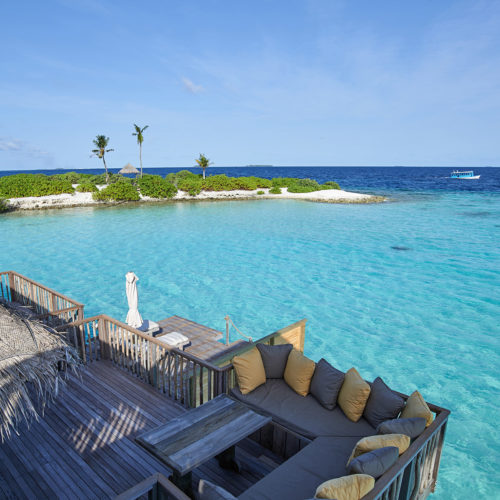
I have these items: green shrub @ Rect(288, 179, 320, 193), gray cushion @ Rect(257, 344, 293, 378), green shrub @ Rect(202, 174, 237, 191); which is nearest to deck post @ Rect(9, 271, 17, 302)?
gray cushion @ Rect(257, 344, 293, 378)

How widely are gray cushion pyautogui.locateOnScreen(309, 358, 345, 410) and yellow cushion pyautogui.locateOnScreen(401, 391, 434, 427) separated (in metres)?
0.84

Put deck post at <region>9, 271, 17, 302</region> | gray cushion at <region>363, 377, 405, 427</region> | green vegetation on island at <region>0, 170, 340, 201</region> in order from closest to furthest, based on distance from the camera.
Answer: gray cushion at <region>363, 377, 405, 427</region> < deck post at <region>9, 271, 17, 302</region> < green vegetation on island at <region>0, 170, 340, 201</region>

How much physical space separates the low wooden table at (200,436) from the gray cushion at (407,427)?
122 centimetres

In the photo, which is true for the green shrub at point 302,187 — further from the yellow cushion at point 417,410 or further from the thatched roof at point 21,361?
the yellow cushion at point 417,410

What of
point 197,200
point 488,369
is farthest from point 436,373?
point 197,200

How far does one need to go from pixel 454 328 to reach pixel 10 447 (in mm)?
11101

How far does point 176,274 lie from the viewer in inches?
596

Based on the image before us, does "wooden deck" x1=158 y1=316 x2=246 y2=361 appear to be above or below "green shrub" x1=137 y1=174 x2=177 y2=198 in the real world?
below

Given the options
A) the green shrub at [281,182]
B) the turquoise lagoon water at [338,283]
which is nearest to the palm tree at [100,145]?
the turquoise lagoon water at [338,283]

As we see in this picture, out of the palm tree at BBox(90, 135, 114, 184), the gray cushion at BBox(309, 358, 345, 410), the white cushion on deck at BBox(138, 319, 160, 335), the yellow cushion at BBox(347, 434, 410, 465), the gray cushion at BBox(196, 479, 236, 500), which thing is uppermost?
the palm tree at BBox(90, 135, 114, 184)

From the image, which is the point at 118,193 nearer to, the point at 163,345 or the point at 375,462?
the point at 163,345

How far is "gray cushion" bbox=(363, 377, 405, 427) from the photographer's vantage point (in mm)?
3889

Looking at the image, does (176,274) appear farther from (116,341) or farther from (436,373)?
(436,373)

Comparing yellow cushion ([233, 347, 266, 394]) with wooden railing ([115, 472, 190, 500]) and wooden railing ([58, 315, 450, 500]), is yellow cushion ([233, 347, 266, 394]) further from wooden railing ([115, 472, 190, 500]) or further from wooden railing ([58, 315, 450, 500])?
wooden railing ([115, 472, 190, 500])
